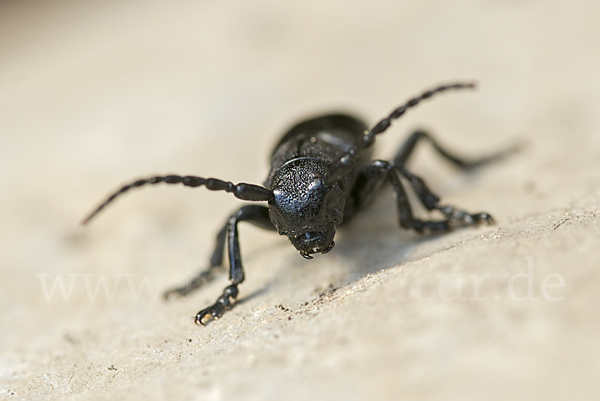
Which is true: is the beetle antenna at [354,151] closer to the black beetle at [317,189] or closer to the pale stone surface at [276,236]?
the black beetle at [317,189]

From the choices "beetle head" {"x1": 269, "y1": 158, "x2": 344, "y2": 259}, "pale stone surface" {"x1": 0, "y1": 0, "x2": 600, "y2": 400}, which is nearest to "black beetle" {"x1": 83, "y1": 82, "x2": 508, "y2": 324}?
"beetle head" {"x1": 269, "y1": 158, "x2": 344, "y2": 259}

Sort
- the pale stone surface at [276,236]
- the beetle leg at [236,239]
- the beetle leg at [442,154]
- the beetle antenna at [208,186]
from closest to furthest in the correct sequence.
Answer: the pale stone surface at [276,236]
the beetle antenna at [208,186]
the beetle leg at [236,239]
the beetle leg at [442,154]

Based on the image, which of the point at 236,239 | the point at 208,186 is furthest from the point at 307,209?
the point at 236,239

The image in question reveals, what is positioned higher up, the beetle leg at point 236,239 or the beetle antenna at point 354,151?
the beetle antenna at point 354,151

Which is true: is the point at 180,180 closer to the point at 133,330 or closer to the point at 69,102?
the point at 133,330

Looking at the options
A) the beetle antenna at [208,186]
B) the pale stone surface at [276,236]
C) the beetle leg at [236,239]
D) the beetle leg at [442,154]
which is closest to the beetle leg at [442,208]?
the pale stone surface at [276,236]

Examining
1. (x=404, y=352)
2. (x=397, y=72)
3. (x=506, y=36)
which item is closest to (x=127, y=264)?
(x=404, y=352)

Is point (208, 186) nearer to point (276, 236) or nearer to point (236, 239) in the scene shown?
point (236, 239)
